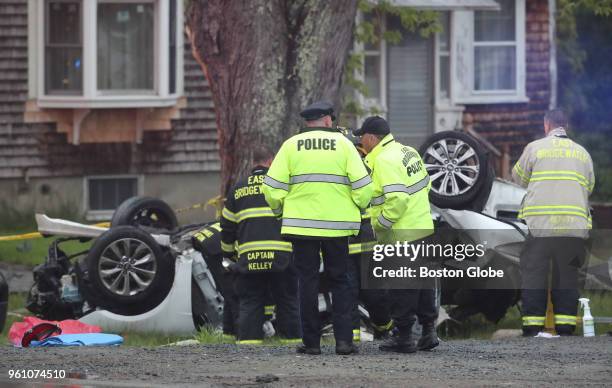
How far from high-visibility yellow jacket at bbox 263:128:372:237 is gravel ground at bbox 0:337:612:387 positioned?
913mm

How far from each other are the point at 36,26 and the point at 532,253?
10524 millimetres

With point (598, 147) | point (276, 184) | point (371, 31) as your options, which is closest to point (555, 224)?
point (276, 184)

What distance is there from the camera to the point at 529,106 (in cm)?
2292

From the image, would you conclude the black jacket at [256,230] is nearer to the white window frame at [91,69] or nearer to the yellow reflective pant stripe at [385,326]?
the yellow reflective pant stripe at [385,326]

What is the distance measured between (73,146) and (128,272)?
333 inches

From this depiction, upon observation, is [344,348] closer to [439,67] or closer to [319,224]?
[319,224]

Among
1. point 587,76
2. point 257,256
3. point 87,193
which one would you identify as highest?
point 587,76

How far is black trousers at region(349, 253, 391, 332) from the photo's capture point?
10.2 metres

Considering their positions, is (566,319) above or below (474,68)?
below

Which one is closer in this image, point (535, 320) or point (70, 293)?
point (535, 320)

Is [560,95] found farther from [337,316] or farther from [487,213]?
[337,316]

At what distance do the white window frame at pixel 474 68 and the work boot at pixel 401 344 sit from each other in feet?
43.5

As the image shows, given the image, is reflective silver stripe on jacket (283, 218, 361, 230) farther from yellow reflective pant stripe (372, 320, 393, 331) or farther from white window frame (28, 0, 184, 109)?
white window frame (28, 0, 184, 109)

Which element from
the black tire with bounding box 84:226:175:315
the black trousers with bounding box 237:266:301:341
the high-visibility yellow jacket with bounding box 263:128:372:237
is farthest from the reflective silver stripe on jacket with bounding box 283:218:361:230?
the black tire with bounding box 84:226:175:315
